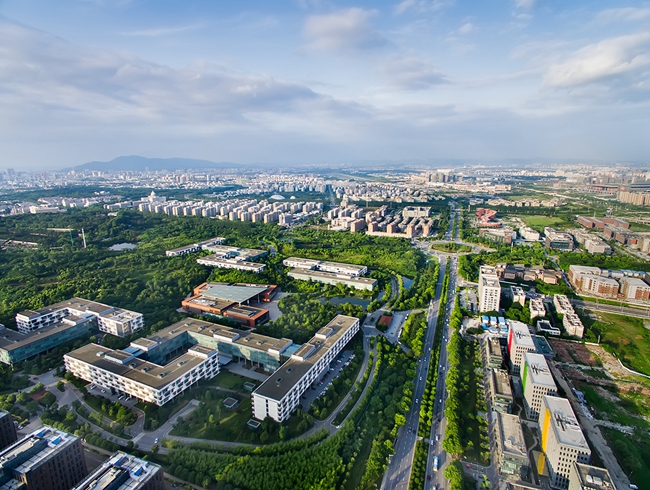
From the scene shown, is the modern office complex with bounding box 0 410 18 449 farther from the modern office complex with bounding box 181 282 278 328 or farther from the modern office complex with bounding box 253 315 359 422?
the modern office complex with bounding box 181 282 278 328

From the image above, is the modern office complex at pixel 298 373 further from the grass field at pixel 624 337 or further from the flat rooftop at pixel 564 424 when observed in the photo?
the grass field at pixel 624 337

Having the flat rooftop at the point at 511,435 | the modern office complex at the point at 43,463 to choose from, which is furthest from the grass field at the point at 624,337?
the modern office complex at the point at 43,463

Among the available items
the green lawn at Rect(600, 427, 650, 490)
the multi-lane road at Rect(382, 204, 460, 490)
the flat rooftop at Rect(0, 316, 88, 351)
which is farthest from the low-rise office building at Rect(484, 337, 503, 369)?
the flat rooftop at Rect(0, 316, 88, 351)

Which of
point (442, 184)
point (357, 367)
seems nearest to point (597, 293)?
point (357, 367)

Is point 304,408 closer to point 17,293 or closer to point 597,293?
point 17,293

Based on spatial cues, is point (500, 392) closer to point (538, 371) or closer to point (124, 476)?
point (538, 371)

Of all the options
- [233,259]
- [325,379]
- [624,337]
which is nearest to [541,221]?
[624,337]

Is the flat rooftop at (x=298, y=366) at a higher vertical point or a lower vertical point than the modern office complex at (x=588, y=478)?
higher
